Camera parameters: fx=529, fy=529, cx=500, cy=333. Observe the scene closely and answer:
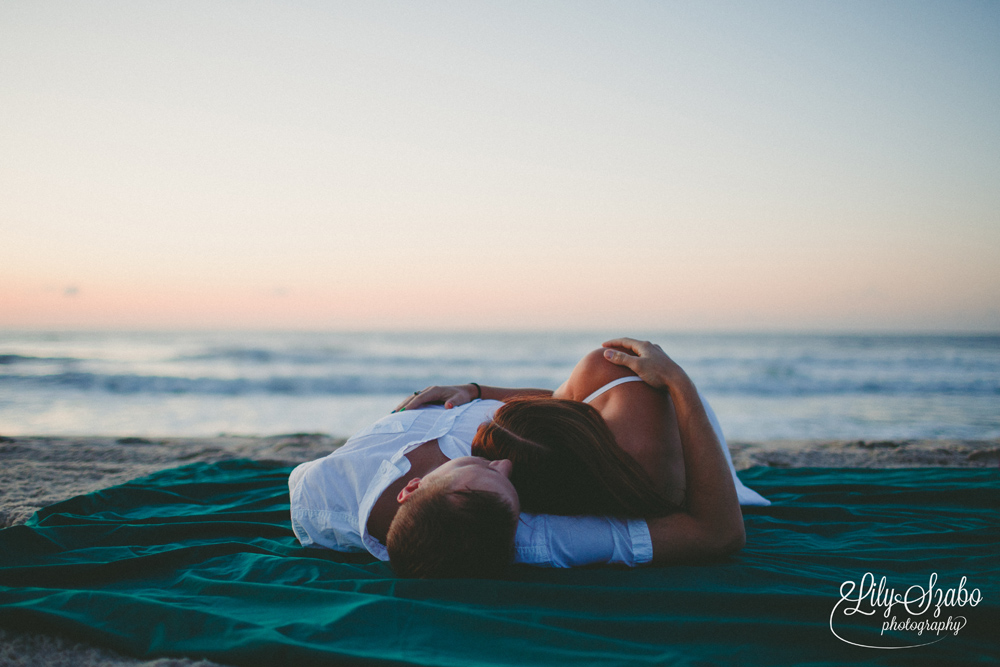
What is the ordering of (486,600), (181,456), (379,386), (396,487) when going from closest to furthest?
(486,600)
(396,487)
(181,456)
(379,386)

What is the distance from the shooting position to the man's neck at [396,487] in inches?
80.0

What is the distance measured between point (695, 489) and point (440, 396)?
138 centimetres

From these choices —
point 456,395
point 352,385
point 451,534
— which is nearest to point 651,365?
point 451,534

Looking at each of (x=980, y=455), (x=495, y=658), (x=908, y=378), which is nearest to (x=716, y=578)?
(x=495, y=658)

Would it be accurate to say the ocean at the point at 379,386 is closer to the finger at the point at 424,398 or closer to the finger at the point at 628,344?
the finger at the point at 424,398

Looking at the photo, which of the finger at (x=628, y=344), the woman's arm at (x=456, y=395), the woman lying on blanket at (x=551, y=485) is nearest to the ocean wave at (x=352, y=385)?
the woman's arm at (x=456, y=395)

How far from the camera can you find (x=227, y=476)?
3701 mm

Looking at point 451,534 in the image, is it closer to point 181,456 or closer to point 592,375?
point 592,375

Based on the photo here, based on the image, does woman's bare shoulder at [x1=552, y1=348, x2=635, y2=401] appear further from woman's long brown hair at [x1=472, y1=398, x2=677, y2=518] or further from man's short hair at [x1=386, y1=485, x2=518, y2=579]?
man's short hair at [x1=386, y1=485, x2=518, y2=579]

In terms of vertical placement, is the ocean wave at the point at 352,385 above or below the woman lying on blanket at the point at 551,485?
below

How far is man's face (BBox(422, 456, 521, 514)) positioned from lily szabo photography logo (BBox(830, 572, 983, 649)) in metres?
1.08

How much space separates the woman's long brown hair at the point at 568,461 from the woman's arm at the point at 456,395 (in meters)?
0.67

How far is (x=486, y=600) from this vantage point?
181 centimetres

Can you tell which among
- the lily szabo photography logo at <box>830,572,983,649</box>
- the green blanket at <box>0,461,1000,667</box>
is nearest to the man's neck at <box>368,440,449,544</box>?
the green blanket at <box>0,461,1000,667</box>
